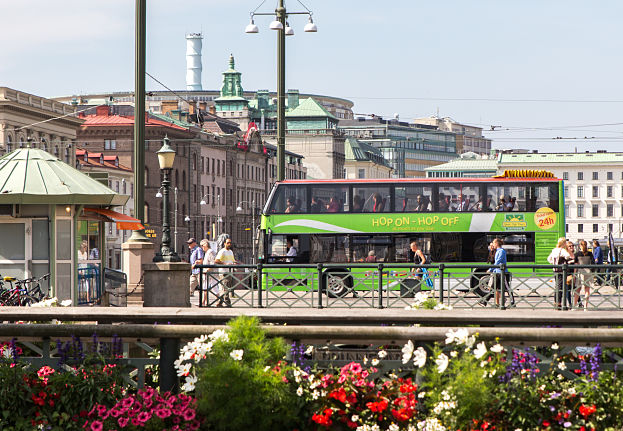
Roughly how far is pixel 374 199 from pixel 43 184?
15.5 m

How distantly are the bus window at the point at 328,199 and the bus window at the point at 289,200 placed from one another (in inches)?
12.2

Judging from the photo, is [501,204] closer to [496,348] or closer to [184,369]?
[496,348]

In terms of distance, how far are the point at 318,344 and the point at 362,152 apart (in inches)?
7018

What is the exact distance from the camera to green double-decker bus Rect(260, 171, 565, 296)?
1348 inches

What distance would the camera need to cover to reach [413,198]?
3472 cm

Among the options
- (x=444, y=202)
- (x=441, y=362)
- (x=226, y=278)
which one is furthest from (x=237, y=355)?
(x=444, y=202)

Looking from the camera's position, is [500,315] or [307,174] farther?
[307,174]

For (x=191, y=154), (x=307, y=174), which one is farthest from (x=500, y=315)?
(x=307, y=174)

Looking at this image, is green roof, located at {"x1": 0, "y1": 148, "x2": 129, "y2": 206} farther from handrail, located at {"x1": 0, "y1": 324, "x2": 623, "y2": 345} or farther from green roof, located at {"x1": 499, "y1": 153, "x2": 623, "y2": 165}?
green roof, located at {"x1": 499, "y1": 153, "x2": 623, "y2": 165}

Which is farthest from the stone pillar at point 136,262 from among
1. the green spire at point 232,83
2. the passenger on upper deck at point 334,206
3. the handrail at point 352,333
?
the green spire at point 232,83

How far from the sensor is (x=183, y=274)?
22125mm

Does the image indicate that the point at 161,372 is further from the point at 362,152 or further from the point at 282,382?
the point at 362,152

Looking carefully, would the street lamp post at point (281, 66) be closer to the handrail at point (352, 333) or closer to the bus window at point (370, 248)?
the bus window at point (370, 248)

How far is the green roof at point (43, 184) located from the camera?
2045cm
